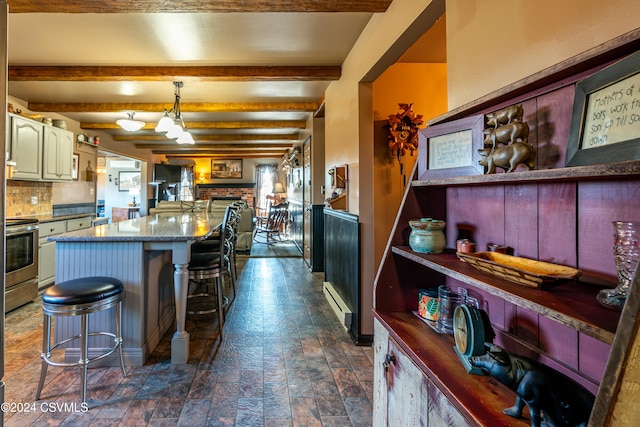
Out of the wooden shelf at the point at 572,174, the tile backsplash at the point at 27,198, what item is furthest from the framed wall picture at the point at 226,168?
the wooden shelf at the point at 572,174

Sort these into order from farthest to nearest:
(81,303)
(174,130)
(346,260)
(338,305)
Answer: (174,130), (338,305), (346,260), (81,303)

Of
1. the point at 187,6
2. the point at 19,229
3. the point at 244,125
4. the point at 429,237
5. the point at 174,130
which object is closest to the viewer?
the point at 429,237

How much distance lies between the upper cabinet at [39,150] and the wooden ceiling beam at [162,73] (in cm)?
80

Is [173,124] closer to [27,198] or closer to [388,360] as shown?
[27,198]

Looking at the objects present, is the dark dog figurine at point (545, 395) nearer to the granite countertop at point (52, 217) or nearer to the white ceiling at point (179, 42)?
the white ceiling at point (179, 42)

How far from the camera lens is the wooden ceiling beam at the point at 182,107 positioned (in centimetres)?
472

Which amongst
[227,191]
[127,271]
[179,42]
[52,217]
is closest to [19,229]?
[52,217]

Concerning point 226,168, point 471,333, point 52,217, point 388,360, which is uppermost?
point 226,168

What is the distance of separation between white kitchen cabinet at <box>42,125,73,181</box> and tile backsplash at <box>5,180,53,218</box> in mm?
293

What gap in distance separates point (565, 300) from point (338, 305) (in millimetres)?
2733

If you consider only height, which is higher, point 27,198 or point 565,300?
point 27,198

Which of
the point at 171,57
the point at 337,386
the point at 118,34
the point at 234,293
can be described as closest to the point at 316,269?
the point at 234,293

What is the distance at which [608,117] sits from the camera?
2.06 ft

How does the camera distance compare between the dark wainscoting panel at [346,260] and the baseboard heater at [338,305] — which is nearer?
the dark wainscoting panel at [346,260]
